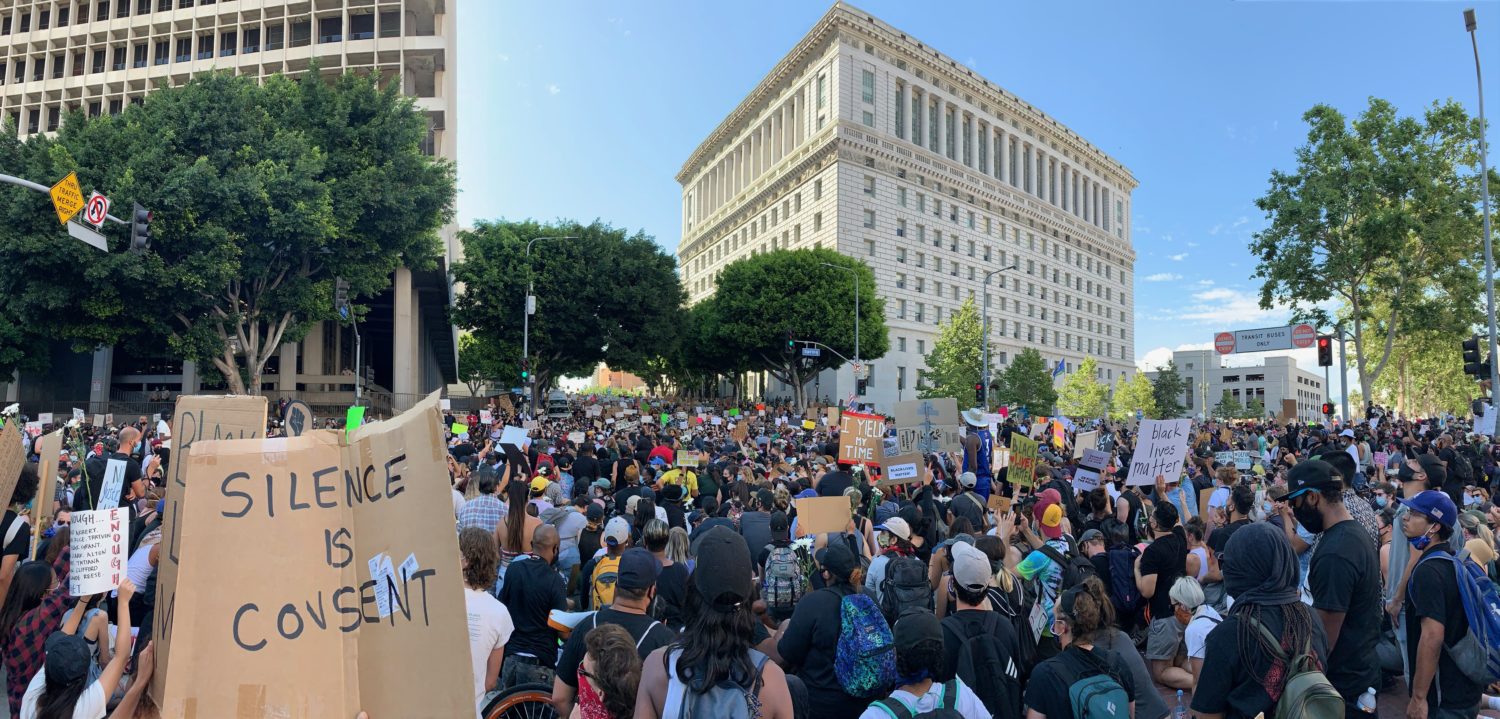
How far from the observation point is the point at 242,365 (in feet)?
124

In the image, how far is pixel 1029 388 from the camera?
5772cm

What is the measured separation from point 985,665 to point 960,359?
52449mm

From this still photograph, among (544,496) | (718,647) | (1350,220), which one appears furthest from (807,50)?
(718,647)

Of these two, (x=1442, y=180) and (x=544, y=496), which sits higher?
(x=1442, y=180)

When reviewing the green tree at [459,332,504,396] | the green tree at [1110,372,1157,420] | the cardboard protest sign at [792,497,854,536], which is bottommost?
the cardboard protest sign at [792,497,854,536]

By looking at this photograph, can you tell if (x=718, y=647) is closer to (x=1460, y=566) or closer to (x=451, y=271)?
(x=1460, y=566)

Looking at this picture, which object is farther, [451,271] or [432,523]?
[451,271]

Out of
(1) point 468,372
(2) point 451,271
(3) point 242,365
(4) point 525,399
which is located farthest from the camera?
(1) point 468,372

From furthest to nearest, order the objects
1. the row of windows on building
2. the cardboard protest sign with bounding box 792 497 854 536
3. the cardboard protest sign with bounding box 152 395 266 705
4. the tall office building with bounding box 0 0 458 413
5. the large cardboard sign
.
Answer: the row of windows on building → the tall office building with bounding box 0 0 458 413 → the cardboard protest sign with bounding box 792 497 854 536 → the cardboard protest sign with bounding box 152 395 266 705 → the large cardboard sign

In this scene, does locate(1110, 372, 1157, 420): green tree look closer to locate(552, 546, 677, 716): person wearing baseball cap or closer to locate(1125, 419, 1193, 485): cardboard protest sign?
locate(1125, 419, 1193, 485): cardboard protest sign

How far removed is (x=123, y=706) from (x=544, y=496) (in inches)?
236

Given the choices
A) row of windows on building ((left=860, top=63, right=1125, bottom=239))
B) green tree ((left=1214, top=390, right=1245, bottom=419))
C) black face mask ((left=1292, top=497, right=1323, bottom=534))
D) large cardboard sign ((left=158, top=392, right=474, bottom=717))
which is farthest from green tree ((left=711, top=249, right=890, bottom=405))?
green tree ((left=1214, top=390, right=1245, bottom=419))

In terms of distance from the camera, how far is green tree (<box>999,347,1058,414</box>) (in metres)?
57.7

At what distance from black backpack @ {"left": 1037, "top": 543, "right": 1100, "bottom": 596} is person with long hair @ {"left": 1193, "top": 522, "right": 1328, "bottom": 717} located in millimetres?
1884
